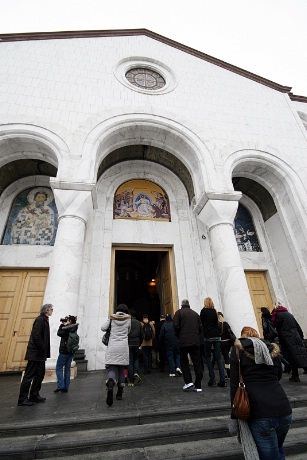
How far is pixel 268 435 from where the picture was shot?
5.76ft

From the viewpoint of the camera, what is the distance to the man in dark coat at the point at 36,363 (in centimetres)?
348

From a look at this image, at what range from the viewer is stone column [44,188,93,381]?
521 cm

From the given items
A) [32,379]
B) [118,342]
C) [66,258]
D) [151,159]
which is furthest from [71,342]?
[151,159]

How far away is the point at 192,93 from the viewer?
9359 mm

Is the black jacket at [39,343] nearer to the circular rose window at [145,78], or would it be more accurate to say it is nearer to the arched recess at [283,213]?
the arched recess at [283,213]

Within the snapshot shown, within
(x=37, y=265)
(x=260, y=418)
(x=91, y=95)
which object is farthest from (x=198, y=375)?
(x=91, y=95)

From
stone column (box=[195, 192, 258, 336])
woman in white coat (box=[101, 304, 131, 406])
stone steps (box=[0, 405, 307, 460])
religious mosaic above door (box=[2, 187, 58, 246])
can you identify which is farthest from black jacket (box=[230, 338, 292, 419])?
religious mosaic above door (box=[2, 187, 58, 246])

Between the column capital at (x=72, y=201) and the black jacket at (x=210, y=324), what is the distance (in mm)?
3832

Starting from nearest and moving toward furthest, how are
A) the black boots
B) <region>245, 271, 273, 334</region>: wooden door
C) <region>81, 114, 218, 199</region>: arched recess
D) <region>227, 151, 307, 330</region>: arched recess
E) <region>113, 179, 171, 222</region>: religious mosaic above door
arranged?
the black boots, <region>81, 114, 218, 199</region>: arched recess, <region>227, 151, 307, 330</region>: arched recess, <region>245, 271, 273, 334</region>: wooden door, <region>113, 179, 171, 222</region>: religious mosaic above door

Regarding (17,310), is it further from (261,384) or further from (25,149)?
(261,384)

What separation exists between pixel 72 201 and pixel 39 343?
3.57m

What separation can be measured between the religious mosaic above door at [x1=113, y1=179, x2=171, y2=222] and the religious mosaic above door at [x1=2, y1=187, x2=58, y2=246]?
85.8 inches

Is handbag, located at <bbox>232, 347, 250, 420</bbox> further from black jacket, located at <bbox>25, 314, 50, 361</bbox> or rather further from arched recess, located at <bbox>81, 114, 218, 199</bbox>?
arched recess, located at <bbox>81, 114, 218, 199</bbox>

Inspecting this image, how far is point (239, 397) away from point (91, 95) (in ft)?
29.5
